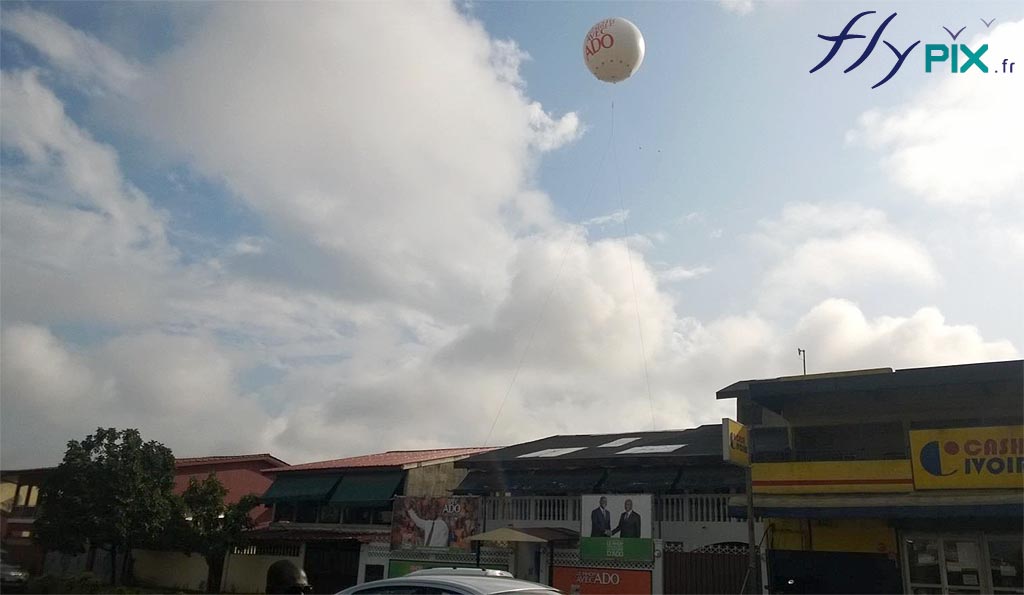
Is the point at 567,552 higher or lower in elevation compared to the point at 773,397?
lower

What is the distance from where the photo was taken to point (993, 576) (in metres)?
17.0

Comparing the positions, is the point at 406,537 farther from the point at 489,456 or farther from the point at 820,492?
the point at 820,492

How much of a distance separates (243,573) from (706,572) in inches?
758

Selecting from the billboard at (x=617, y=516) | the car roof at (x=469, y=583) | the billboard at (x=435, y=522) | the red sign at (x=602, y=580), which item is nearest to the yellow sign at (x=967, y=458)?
the billboard at (x=617, y=516)

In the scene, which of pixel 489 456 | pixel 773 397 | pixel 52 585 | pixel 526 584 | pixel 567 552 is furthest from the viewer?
pixel 489 456

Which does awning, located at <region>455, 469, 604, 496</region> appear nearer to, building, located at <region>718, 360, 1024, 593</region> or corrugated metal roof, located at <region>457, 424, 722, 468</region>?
corrugated metal roof, located at <region>457, 424, 722, 468</region>

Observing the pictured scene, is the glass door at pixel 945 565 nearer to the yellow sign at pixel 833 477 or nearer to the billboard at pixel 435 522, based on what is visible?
the yellow sign at pixel 833 477

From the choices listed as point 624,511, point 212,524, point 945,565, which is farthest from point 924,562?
point 212,524

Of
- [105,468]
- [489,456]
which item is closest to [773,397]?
[489,456]

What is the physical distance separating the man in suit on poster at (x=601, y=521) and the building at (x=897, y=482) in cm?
315

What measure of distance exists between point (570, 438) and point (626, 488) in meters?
8.22

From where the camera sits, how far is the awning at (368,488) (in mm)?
27906

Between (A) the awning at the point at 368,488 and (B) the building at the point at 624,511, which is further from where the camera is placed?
(A) the awning at the point at 368,488

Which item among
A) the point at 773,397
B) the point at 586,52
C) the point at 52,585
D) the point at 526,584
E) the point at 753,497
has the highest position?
the point at 586,52
